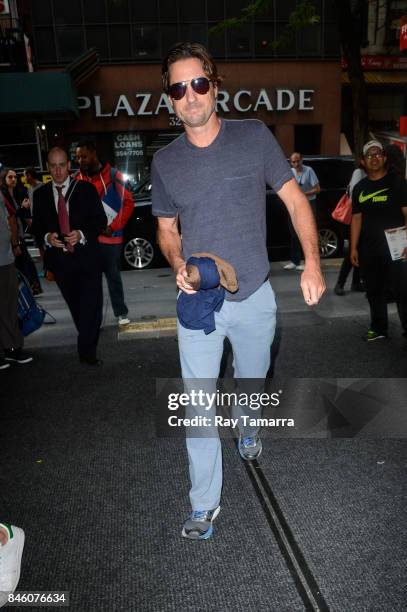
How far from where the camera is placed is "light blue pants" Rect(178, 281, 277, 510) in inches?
107

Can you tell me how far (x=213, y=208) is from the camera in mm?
Result: 2641

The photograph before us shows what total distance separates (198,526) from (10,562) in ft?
2.97

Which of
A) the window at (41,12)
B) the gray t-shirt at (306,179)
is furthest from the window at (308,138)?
the gray t-shirt at (306,179)

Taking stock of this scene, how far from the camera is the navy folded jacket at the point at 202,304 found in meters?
2.47

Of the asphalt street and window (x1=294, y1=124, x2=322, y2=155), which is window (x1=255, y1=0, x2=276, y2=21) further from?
the asphalt street

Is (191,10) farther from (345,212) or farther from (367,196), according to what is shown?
(367,196)

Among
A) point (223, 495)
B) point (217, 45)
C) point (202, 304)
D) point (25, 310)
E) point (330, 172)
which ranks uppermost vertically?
point (217, 45)

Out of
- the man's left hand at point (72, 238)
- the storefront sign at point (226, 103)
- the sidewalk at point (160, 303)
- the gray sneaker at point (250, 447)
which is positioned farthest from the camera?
the storefront sign at point (226, 103)

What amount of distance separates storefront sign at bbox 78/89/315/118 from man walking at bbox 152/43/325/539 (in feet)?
57.9

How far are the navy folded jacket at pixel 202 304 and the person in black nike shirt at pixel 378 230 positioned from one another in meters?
3.32

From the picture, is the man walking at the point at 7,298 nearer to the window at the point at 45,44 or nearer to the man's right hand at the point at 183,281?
the man's right hand at the point at 183,281

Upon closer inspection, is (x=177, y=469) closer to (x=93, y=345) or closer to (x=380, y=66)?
(x=93, y=345)

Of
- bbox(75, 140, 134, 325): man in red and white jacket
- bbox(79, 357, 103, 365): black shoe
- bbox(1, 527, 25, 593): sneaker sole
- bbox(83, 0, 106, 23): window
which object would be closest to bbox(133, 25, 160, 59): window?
bbox(83, 0, 106, 23): window

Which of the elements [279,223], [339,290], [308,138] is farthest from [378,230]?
[308,138]
